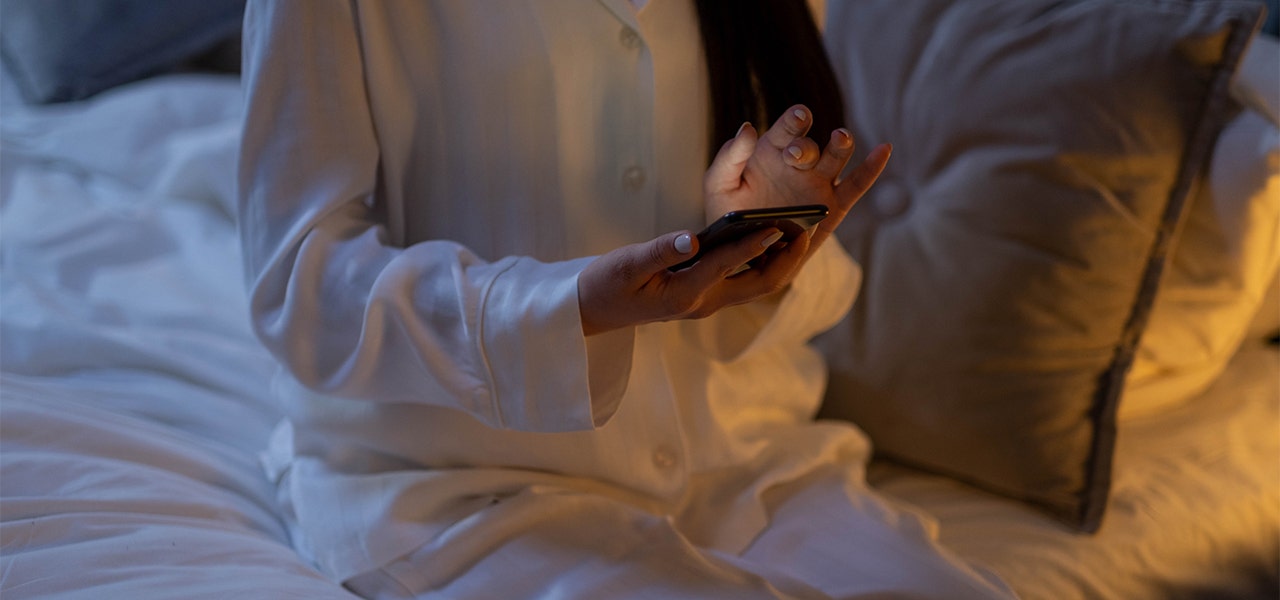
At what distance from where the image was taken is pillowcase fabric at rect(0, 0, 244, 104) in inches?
53.3

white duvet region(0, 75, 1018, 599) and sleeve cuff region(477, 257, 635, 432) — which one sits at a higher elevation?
sleeve cuff region(477, 257, 635, 432)

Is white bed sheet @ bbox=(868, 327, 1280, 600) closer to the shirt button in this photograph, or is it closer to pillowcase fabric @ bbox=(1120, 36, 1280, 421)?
pillowcase fabric @ bbox=(1120, 36, 1280, 421)

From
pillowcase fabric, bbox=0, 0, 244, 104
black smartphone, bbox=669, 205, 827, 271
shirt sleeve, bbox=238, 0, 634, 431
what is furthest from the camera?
pillowcase fabric, bbox=0, 0, 244, 104

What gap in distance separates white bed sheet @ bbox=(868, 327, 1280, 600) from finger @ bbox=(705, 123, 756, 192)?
0.39m

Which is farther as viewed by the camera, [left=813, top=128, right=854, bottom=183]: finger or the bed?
the bed

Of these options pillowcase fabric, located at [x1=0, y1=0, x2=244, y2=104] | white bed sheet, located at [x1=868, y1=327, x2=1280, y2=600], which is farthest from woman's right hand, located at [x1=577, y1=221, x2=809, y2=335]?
pillowcase fabric, located at [x1=0, y1=0, x2=244, y2=104]

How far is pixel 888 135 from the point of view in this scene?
0.91 metres

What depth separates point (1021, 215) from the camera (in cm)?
84

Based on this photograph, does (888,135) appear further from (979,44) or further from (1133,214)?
(1133,214)

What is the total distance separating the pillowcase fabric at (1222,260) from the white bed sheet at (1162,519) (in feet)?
0.11

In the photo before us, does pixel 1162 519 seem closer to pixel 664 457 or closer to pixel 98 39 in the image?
pixel 664 457

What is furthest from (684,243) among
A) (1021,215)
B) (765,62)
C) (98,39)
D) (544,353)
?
(98,39)

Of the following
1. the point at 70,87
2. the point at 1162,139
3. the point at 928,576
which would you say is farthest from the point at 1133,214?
the point at 70,87

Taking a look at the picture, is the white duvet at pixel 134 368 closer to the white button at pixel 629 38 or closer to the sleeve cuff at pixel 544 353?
the sleeve cuff at pixel 544 353
